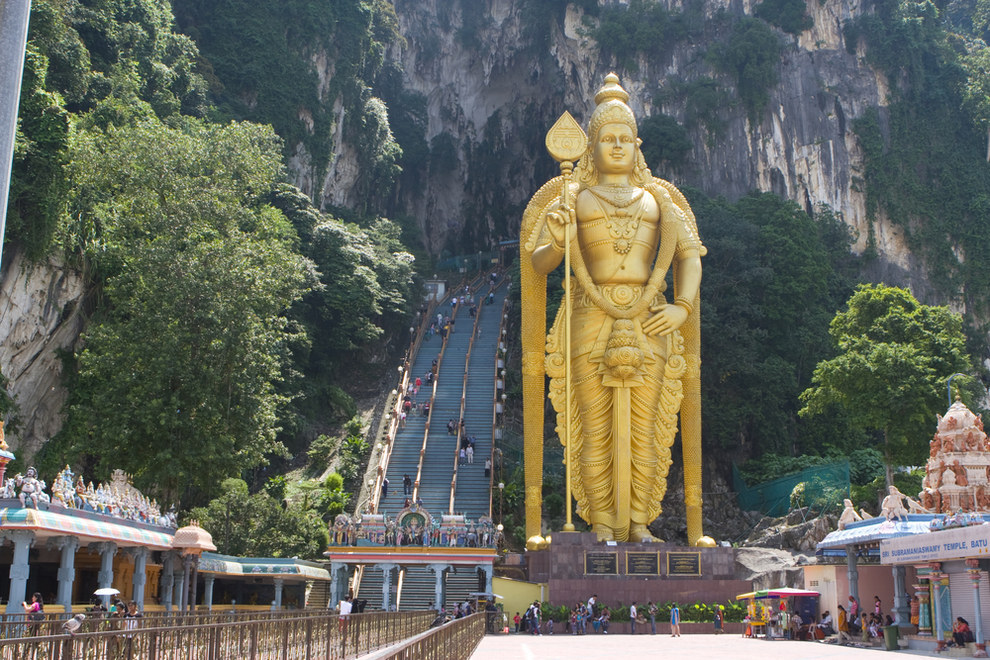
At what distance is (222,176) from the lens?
22391 mm

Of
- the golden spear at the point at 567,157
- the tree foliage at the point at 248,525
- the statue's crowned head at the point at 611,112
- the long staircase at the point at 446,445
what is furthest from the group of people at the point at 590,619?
the statue's crowned head at the point at 611,112

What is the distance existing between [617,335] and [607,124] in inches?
147

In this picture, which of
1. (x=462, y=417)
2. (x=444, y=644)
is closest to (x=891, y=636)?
(x=444, y=644)

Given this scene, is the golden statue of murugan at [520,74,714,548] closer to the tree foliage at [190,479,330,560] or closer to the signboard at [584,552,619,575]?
the signboard at [584,552,619,575]

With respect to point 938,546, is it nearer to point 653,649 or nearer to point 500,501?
point 653,649

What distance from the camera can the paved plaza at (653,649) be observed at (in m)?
9.99

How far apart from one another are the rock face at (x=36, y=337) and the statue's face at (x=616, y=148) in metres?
10.8

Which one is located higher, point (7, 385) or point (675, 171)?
point (675, 171)

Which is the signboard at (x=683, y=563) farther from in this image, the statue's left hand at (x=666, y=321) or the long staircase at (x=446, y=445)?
the long staircase at (x=446, y=445)

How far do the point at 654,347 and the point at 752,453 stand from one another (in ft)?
38.9

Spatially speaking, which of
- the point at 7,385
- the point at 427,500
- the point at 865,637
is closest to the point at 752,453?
the point at 427,500

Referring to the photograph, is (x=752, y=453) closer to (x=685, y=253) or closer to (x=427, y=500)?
(x=427, y=500)

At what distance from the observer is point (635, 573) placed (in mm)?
15367

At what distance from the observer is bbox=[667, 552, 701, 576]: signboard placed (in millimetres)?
15453
